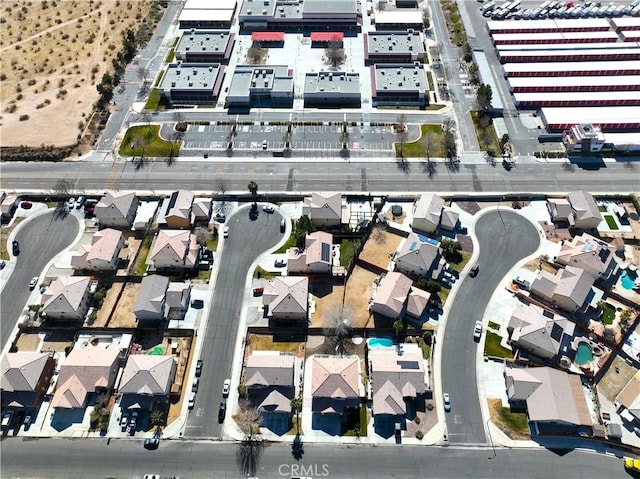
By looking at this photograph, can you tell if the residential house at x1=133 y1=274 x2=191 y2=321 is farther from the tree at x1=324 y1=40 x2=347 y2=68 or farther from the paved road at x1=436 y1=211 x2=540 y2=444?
the tree at x1=324 y1=40 x2=347 y2=68

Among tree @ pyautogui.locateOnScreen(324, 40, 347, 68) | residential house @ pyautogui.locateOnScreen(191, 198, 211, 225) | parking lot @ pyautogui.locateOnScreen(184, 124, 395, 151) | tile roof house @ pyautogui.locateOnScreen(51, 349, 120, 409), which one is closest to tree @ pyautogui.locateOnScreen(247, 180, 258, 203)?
residential house @ pyautogui.locateOnScreen(191, 198, 211, 225)

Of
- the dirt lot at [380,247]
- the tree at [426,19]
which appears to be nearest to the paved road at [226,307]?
the dirt lot at [380,247]

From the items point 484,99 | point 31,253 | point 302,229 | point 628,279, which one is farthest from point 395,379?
point 484,99

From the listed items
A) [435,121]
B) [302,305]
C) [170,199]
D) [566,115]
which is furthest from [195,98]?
[566,115]

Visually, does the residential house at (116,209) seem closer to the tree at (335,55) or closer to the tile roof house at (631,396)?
the tree at (335,55)

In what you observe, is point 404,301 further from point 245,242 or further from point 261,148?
point 261,148

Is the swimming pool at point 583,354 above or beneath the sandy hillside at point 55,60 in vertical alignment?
beneath
